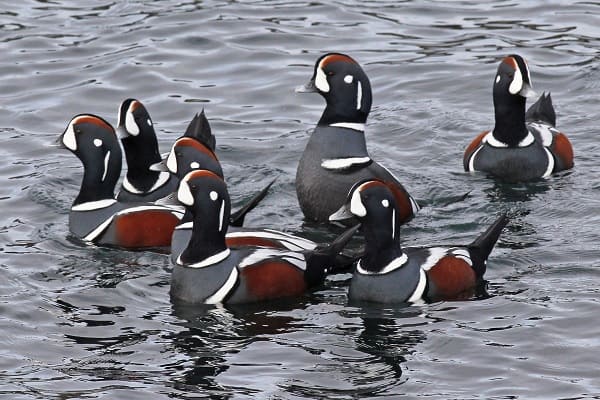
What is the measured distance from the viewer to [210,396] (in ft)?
34.0

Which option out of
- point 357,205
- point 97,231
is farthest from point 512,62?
point 97,231

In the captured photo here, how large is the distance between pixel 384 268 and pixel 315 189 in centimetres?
241

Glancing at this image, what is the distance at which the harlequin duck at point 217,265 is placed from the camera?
40.3ft

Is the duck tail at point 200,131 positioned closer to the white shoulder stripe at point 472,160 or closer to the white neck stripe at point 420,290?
the white shoulder stripe at point 472,160

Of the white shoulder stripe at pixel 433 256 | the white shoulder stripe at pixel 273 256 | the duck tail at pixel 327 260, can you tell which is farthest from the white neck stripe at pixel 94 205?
the white shoulder stripe at pixel 433 256

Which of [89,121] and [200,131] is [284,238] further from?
[89,121]

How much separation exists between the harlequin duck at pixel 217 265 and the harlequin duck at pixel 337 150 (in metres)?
2.02

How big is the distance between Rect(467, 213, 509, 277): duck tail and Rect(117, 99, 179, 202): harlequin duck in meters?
3.48

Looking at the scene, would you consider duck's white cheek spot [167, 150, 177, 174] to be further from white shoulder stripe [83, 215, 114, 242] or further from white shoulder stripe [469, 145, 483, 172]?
white shoulder stripe [469, 145, 483, 172]

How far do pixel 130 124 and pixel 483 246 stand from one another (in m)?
3.88

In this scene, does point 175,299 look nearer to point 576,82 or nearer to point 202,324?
point 202,324

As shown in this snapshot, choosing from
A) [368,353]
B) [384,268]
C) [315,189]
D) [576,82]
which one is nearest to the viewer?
[368,353]

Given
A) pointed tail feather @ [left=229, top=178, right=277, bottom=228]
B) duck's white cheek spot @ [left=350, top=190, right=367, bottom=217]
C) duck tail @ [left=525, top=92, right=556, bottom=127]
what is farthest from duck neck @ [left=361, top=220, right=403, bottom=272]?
duck tail @ [left=525, top=92, right=556, bottom=127]

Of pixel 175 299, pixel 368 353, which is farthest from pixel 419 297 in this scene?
pixel 175 299
